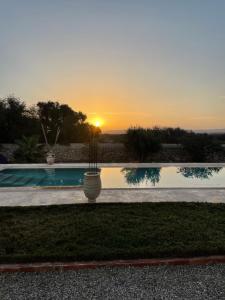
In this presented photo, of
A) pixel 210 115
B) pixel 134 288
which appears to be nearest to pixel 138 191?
pixel 134 288

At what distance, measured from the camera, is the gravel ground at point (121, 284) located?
2.75m

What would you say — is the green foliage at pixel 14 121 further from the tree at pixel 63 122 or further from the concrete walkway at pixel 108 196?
the concrete walkway at pixel 108 196

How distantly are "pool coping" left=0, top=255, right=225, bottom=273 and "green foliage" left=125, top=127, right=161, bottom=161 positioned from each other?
12.4m

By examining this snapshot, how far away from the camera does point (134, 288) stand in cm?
287

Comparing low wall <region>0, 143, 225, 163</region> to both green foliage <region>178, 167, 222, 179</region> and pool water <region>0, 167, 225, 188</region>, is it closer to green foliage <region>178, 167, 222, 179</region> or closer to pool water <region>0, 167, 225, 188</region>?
green foliage <region>178, 167, 222, 179</region>

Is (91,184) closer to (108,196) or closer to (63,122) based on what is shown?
(108,196)

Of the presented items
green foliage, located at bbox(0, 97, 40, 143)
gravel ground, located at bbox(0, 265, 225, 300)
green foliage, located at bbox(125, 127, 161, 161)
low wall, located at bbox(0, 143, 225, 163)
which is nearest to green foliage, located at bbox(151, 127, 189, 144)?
low wall, located at bbox(0, 143, 225, 163)

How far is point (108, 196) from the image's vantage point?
6.53 m

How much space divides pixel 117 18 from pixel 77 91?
5139mm

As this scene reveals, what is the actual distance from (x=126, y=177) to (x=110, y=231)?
244 inches

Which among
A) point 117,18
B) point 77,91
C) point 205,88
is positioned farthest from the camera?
point 77,91

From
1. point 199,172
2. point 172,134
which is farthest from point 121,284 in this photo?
point 172,134

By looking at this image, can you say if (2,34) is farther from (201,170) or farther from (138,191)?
(201,170)

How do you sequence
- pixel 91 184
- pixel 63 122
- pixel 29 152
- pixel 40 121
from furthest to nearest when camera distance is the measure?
pixel 63 122
pixel 40 121
pixel 29 152
pixel 91 184
